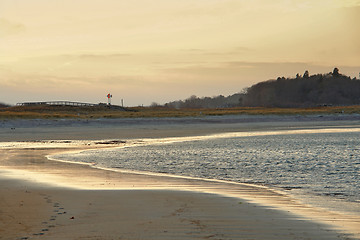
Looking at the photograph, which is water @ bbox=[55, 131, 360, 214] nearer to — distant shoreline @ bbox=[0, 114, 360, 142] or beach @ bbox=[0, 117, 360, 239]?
beach @ bbox=[0, 117, 360, 239]

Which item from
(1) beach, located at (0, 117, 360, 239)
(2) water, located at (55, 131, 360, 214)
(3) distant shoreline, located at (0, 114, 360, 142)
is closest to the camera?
(1) beach, located at (0, 117, 360, 239)

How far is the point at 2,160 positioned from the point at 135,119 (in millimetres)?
43253

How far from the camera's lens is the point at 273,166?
18047 millimetres

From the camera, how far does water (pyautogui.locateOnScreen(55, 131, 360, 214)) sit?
12141mm

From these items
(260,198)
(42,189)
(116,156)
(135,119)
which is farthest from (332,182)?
(135,119)

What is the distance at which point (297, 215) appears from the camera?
8.80m

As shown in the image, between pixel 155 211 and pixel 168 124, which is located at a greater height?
pixel 168 124

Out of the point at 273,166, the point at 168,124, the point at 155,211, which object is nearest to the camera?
the point at 155,211

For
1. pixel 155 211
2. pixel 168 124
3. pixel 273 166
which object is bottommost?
pixel 273 166

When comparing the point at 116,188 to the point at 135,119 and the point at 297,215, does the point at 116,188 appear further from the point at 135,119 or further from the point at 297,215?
the point at 135,119

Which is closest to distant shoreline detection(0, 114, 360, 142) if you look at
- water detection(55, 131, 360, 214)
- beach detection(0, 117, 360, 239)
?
water detection(55, 131, 360, 214)

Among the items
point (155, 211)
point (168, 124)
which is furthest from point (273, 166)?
point (168, 124)

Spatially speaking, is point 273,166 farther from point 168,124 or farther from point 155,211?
point 168,124

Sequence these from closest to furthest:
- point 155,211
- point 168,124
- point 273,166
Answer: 1. point 155,211
2. point 273,166
3. point 168,124
